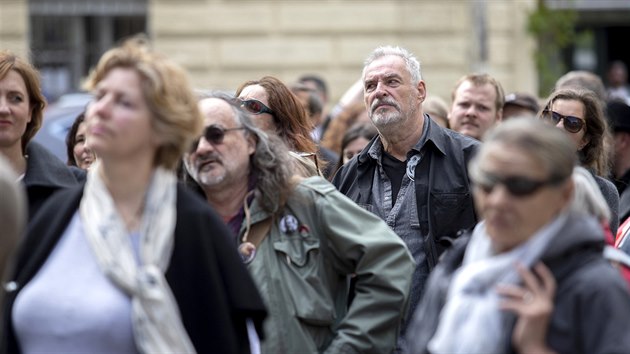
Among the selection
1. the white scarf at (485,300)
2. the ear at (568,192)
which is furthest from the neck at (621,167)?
the white scarf at (485,300)

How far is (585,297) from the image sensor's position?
385 centimetres

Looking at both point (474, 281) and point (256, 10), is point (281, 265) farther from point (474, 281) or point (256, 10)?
point (256, 10)

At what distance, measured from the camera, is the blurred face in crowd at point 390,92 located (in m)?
6.67

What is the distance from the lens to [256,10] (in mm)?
16625

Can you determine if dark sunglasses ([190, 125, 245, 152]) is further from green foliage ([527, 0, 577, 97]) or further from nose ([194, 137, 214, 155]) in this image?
green foliage ([527, 0, 577, 97])

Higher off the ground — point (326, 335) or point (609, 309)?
point (609, 309)

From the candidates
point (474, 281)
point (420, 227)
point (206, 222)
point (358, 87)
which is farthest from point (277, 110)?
point (358, 87)

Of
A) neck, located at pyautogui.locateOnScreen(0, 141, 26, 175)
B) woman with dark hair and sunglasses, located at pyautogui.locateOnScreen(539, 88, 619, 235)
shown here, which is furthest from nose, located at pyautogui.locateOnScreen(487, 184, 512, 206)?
woman with dark hair and sunglasses, located at pyautogui.locateOnScreen(539, 88, 619, 235)

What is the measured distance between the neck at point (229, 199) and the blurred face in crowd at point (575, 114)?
2268 mm

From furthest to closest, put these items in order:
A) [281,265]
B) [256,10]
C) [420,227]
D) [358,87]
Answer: [256,10] < [358,87] < [420,227] < [281,265]

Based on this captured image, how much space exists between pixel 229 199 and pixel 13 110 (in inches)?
48.5

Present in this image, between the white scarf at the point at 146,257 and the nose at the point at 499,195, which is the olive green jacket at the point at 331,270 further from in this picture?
the nose at the point at 499,195

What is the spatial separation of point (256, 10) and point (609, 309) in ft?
43.0

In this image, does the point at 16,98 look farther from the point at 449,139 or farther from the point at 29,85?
the point at 449,139
